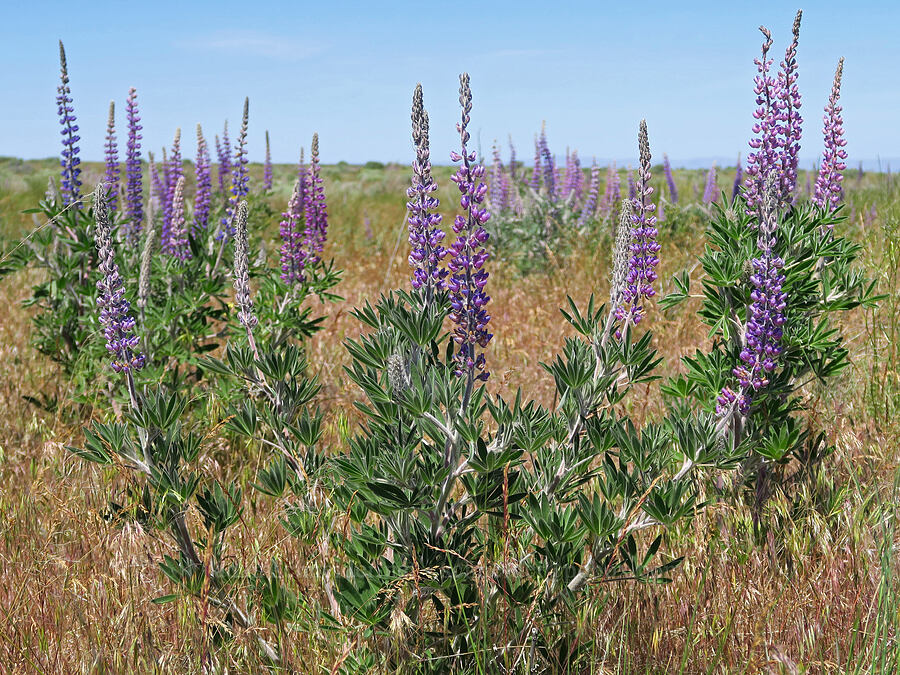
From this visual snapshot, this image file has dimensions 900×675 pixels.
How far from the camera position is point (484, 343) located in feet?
6.09

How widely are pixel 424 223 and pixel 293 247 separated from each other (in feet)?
7.42

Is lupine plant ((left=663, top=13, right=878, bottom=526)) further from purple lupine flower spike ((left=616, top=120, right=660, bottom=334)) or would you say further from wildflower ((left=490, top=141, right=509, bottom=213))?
wildflower ((left=490, top=141, right=509, bottom=213))

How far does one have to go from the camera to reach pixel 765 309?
2.40 metres

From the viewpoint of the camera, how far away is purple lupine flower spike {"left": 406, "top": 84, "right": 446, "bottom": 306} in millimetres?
1799

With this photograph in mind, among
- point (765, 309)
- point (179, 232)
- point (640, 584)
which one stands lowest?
point (640, 584)

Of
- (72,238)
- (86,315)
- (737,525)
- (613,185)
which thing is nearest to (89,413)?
(86,315)

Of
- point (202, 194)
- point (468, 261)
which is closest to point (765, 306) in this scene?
point (468, 261)

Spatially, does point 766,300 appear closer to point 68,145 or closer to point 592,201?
point 68,145

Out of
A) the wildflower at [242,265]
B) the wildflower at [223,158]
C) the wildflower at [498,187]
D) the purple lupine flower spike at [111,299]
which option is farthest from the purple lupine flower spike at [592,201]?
the purple lupine flower spike at [111,299]

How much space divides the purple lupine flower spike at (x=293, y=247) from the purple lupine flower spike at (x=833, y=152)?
8.14ft

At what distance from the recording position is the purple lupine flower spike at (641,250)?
2.10m

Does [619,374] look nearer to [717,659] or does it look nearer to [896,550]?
[717,659]

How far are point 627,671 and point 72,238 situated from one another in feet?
11.5

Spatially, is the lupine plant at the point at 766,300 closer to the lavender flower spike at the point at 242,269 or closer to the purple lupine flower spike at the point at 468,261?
the purple lupine flower spike at the point at 468,261
